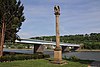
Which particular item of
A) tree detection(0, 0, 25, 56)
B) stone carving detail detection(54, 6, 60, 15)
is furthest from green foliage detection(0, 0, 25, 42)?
stone carving detail detection(54, 6, 60, 15)

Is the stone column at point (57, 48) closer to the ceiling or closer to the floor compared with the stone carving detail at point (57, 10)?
closer to the floor

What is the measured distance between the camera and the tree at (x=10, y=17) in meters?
37.2

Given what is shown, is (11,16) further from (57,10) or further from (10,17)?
(57,10)

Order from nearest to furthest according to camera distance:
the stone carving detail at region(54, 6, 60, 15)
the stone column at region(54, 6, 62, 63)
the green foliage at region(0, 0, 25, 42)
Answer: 1. the stone column at region(54, 6, 62, 63)
2. the stone carving detail at region(54, 6, 60, 15)
3. the green foliage at region(0, 0, 25, 42)

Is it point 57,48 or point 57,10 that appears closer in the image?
point 57,48

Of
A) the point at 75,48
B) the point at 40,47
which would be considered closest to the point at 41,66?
the point at 40,47

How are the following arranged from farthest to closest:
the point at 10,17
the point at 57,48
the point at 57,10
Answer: the point at 10,17 < the point at 57,10 < the point at 57,48

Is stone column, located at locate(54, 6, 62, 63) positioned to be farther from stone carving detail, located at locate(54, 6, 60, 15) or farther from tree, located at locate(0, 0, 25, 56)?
tree, located at locate(0, 0, 25, 56)

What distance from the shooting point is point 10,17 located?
3809 centimetres

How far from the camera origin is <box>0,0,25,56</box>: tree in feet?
122

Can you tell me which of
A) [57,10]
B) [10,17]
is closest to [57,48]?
[57,10]

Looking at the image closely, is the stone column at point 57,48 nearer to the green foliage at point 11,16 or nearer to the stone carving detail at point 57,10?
the stone carving detail at point 57,10

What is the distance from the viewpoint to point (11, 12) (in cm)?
3822

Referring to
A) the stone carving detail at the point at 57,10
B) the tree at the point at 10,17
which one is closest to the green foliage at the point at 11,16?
the tree at the point at 10,17
